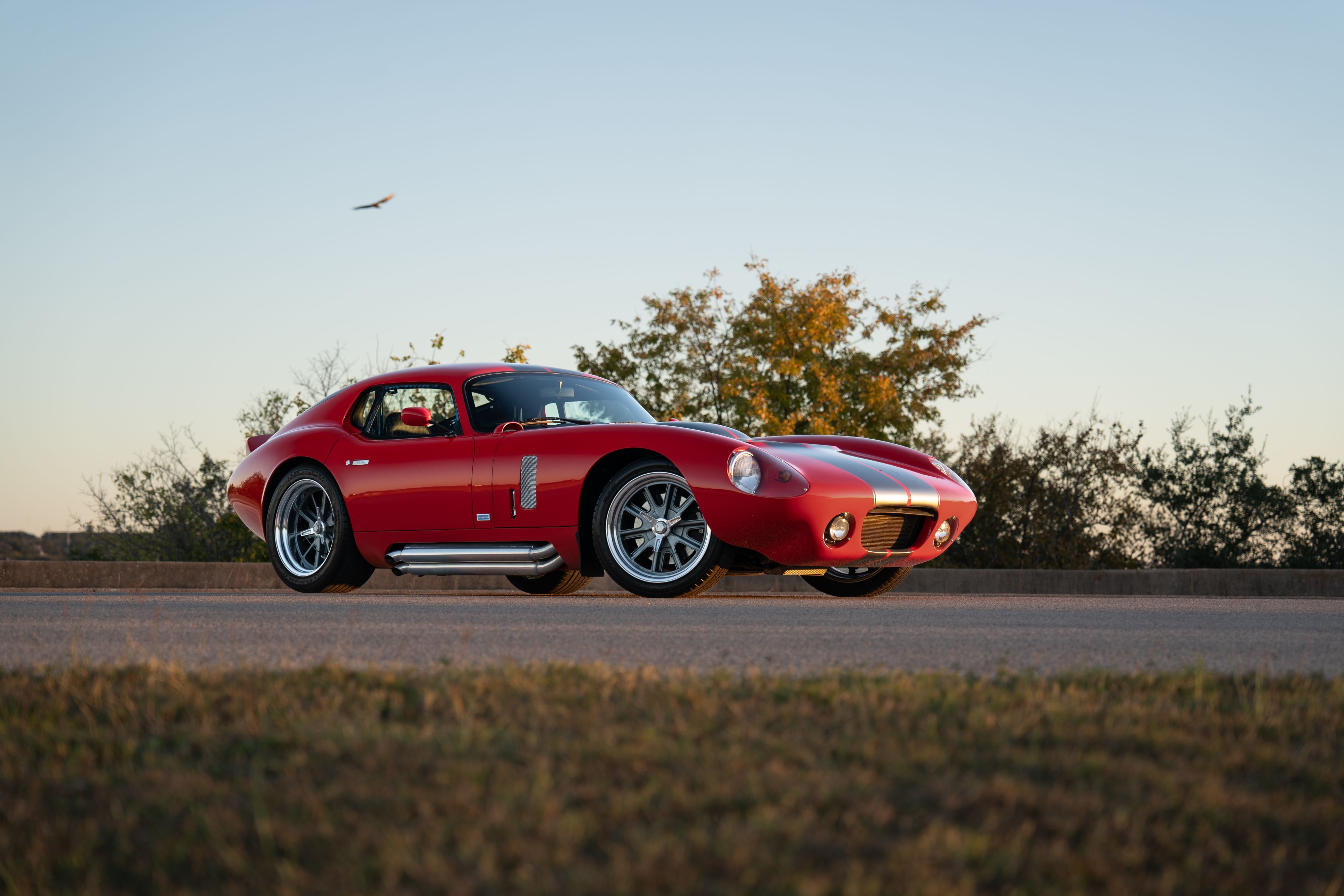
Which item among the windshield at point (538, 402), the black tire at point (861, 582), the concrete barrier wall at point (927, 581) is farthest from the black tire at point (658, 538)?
the concrete barrier wall at point (927, 581)

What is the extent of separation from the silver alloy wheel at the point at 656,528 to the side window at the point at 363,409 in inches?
96.3

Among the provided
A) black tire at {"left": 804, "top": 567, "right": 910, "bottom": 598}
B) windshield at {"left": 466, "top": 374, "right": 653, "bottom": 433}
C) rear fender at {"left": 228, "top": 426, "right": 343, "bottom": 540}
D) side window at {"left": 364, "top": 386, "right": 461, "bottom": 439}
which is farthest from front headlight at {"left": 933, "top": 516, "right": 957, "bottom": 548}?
rear fender at {"left": 228, "top": 426, "right": 343, "bottom": 540}

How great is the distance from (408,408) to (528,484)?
4.05 ft

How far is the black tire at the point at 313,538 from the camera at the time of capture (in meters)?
9.04

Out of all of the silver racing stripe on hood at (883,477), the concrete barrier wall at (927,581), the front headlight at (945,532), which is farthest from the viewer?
the concrete barrier wall at (927,581)

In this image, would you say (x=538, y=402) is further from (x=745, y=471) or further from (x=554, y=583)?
(x=745, y=471)

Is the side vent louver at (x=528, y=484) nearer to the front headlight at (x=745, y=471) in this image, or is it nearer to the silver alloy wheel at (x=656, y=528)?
the silver alloy wheel at (x=656, y=528)

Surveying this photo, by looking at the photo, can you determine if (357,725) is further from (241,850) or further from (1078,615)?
(1078,615)

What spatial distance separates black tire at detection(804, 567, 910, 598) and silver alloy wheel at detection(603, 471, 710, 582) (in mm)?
1818

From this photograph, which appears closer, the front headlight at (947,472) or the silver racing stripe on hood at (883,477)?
the silver racing stripe on hood at (883,477)

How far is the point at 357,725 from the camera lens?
313 cm

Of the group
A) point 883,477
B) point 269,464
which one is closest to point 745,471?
point 883,477

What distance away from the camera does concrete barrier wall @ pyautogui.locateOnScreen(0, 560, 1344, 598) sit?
40.6 feet

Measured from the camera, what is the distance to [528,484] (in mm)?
8078
